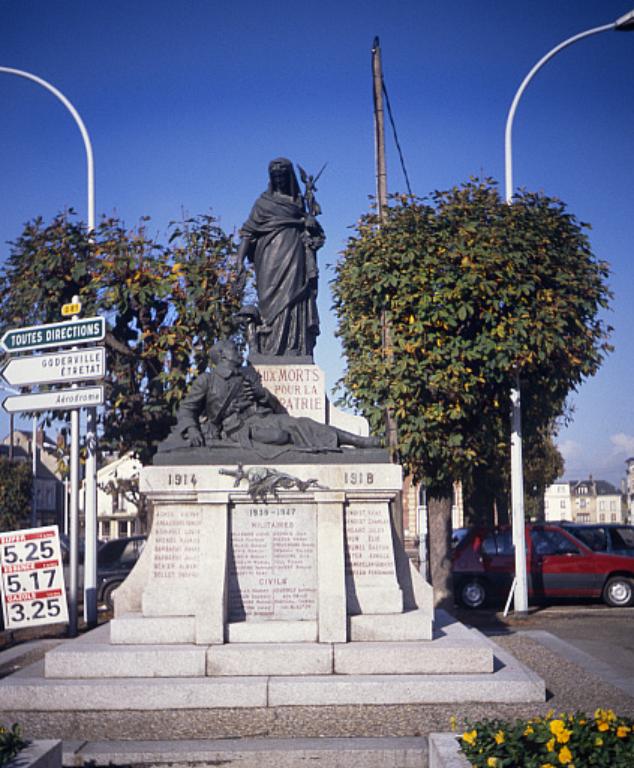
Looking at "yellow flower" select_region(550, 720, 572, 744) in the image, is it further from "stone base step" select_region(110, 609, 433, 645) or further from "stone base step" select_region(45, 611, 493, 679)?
"stone base step" select_region(110, 609, 433, 645)

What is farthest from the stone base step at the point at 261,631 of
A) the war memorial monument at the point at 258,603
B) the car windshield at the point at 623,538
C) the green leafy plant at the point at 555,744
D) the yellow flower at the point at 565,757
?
the car windshield at the point at 623,538

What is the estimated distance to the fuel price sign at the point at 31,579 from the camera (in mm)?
10500

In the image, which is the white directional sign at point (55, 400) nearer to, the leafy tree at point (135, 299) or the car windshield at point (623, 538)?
the leafy tree at point (135, 299)

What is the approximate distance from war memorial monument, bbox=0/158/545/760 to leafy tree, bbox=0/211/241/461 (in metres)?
5.66

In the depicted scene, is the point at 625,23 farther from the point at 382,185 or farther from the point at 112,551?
the point at 112,551

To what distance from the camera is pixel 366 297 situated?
1599 cm

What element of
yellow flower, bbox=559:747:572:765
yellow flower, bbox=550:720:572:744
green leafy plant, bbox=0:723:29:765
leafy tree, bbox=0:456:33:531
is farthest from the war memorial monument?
leafy tree, bbox=0:456:33:531

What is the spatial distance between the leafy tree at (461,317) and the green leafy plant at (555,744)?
33.9ft

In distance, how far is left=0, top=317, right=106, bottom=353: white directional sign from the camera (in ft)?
37.5

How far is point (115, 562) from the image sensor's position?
1794cm

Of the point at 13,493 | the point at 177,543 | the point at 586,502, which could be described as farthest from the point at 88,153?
the point at 586,502

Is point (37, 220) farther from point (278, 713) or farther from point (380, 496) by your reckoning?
point (278, 713)

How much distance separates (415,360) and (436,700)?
841 cm

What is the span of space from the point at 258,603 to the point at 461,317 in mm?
7737
